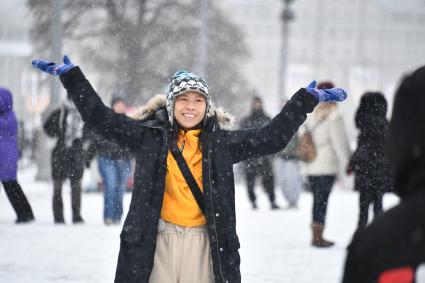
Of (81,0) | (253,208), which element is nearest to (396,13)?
(81,0)

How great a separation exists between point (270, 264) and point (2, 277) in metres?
2.35

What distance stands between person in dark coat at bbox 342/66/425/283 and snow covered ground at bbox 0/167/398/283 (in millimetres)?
4579

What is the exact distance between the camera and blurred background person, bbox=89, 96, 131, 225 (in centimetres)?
967

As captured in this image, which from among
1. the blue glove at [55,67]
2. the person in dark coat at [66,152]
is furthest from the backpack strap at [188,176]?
the person in dark coat at [66,152]

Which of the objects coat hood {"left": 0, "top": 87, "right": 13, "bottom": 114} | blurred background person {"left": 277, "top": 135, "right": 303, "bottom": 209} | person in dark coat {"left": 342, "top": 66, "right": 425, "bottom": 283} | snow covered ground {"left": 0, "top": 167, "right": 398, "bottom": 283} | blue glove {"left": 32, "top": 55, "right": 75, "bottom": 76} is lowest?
snow covered ground {"left": 0, "top": 167, "right": 398, "bottom": 283}

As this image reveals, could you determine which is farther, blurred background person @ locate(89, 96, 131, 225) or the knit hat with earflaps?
blurred background person @ locate(89, 96, 131, 225)

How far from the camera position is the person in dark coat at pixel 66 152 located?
31.5 ft

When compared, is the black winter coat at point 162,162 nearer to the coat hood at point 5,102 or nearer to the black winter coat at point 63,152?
the coat hood at point 5,102

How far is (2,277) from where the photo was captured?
20.4 feet

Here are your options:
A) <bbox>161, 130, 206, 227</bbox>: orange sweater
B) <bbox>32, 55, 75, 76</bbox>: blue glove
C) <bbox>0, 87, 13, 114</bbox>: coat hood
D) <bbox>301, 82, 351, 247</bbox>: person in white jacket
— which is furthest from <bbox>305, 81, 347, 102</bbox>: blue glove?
<bbox>0, 87, 13, 114</bbox>: coat hood

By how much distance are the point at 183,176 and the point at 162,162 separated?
0.38ft

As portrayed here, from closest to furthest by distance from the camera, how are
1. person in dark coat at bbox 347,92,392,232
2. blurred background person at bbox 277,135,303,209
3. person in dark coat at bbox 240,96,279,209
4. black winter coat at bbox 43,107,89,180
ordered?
person in dark coat at bbox 347,92,392,232
black winter coat at bbox 43,107,89,180
person in dark coat at bbox 240,96,279,209
blurred background person at bbox 277,135,303,209

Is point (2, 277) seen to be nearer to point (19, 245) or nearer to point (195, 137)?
point (19, 245)

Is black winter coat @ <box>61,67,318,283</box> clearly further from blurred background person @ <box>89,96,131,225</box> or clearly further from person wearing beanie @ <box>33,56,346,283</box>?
blurred background person @ <box>89,96,131,225</box>
